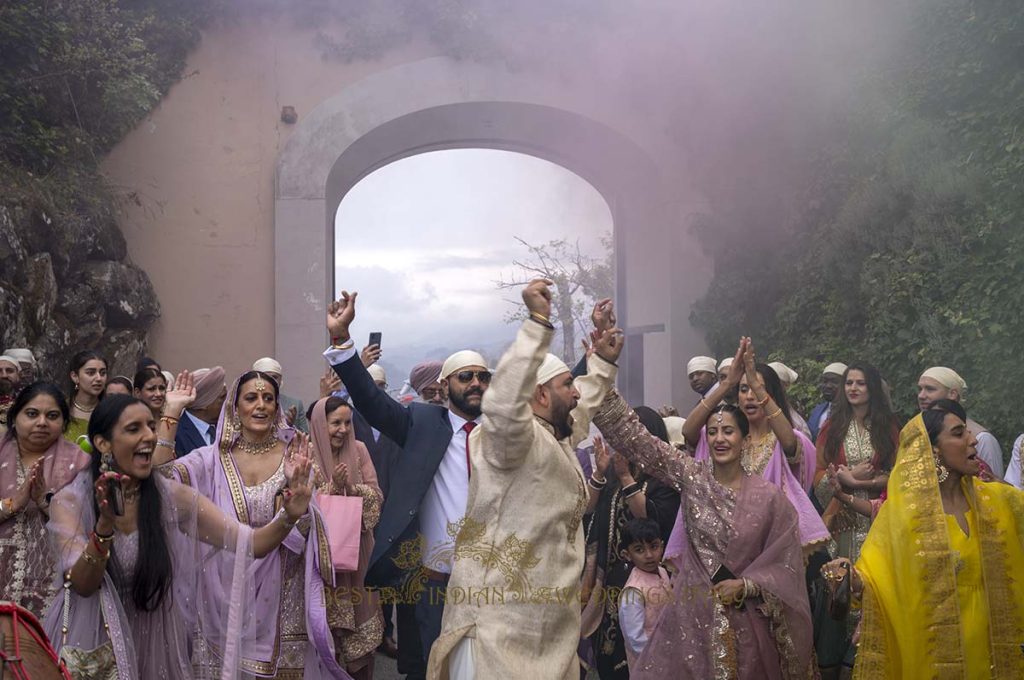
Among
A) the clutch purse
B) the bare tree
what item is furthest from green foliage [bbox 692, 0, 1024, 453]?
the bare tree

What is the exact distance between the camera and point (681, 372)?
40.1 feet

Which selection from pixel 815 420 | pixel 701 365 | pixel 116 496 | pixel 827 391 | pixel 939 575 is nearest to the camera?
pixel 116 496

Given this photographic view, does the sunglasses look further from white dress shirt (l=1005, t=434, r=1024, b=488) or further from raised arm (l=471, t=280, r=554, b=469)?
white dress shirt (l=1005, t=434, r=1024, b=488)

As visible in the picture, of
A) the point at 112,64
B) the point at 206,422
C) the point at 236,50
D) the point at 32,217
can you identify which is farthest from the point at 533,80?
the point at 206,422

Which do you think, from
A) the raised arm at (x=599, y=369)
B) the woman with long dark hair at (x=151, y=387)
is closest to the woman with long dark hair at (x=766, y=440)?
the raised arm at (x=599, y=369)

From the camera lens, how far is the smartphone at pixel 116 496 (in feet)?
11.4

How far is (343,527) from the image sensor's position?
16.4 ft

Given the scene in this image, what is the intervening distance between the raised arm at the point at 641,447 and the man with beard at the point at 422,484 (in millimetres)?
573

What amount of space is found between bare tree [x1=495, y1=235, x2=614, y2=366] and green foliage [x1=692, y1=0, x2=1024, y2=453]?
9478 mm

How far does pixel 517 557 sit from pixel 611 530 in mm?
1999

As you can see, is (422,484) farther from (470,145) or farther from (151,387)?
(470,145)

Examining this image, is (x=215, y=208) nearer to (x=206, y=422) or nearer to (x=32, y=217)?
(x=32, y=217)

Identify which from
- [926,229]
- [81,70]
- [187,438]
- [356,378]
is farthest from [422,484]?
[81,70]

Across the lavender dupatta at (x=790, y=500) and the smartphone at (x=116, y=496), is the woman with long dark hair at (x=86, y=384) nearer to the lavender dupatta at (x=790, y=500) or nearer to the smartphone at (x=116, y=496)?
the smartphone at (x=116, y=496)
